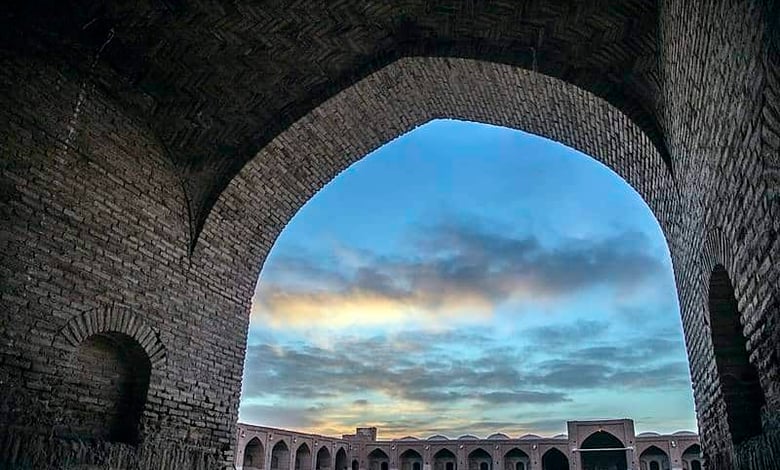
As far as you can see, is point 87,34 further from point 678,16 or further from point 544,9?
point 678,16

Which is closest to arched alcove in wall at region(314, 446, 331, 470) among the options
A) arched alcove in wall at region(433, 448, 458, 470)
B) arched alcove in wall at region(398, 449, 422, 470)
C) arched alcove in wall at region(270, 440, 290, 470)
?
arched alcove in wall at region(270, 440, 290, 470)

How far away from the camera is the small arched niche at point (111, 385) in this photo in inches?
216

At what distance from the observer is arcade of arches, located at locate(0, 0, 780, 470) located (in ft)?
13.8

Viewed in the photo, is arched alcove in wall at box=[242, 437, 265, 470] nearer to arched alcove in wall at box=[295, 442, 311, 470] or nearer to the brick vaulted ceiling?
arched alcove in wall at box=[295, 442, 311, 470]

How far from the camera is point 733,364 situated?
4.08 metres

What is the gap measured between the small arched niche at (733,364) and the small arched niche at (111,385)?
5025 millimetres

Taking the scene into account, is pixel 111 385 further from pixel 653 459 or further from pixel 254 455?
pixel 653 459

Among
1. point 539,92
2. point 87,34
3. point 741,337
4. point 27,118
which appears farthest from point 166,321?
A: point 741,337

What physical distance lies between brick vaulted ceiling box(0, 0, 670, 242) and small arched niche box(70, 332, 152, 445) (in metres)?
1.59

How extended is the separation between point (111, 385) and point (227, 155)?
276cm

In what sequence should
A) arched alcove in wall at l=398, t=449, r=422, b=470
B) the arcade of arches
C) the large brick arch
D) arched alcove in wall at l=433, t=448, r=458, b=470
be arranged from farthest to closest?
arched alcove in wall at l=398, t=449, r=422, b=470 → arched alcove in wall at l=433, t=448, r=458, b=470 → the large brick arch → the arcade of arches

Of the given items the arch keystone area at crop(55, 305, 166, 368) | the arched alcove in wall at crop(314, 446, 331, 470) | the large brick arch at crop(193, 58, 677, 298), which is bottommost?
the arched alcove in wall at crop(314, 446, 331, 470)

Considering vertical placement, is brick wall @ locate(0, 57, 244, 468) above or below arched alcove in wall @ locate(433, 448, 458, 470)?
above

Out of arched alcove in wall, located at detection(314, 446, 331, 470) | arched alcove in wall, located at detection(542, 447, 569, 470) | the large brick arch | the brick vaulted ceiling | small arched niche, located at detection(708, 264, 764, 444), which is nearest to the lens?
small arched niche, located at detection(708, 264, 764, 444)
